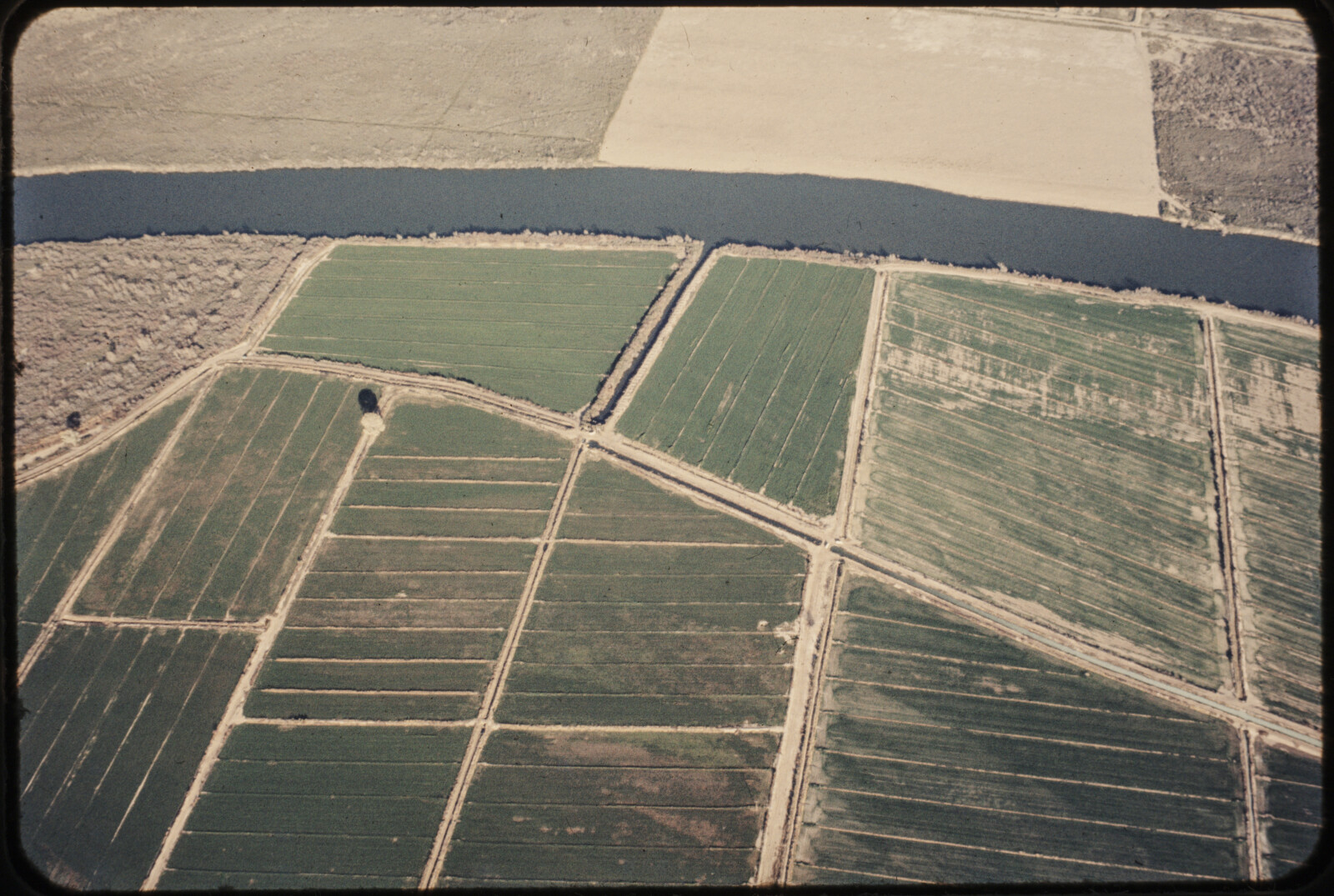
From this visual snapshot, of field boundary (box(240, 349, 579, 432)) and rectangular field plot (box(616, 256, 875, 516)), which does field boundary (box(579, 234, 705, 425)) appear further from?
field boundary (box(240, 349, 579, 432))

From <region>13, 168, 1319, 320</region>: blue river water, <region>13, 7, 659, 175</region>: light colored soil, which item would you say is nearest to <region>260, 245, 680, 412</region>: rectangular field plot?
<region>13, 168, 1319, 320</region>: blue river water

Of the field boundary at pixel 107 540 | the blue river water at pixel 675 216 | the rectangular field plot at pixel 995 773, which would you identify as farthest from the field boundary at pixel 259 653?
the rectangular field plot at pixel 995 773

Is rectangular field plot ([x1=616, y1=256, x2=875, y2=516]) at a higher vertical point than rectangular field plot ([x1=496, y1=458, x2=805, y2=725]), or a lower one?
higher

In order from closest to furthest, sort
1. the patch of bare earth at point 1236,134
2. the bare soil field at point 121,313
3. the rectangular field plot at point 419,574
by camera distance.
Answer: the rectangular field plot at point 419,574
the bare soil field at point 121,313
the patch of bare earth at point 1236,134

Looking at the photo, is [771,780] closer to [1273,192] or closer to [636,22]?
[1273,192]

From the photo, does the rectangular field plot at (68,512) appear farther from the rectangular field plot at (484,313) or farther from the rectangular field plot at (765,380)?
the rectangular field plot at (765,380)

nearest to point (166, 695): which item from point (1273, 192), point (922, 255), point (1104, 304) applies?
point (922, 255)
